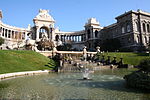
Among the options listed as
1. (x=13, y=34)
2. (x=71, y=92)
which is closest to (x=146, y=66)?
(x=71, y=92)

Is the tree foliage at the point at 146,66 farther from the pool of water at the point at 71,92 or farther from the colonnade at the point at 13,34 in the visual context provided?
the colonnade at the point at 13,34

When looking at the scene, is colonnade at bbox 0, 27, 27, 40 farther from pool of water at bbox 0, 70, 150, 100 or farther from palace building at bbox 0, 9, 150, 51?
pool of water at bbox 0, 70, 150, 100

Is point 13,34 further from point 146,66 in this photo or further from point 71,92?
point 146,66

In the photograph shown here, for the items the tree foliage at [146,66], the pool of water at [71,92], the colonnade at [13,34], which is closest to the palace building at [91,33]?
the colonnade at [13,34]

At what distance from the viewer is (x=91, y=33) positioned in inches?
3639

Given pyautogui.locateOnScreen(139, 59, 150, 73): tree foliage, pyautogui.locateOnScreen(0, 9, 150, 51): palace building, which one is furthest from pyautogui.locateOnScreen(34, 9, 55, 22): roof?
pyautogui.locateOnScreen(139, 59, 150, 73): tree foliage

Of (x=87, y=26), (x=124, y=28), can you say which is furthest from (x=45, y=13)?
(x=124, y=28)

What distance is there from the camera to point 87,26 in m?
97.2

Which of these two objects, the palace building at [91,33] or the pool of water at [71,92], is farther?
the palace building at [91,33]

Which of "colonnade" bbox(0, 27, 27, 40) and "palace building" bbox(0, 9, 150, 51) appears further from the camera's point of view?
"colonnade" bbox(0, 27, 27, 40)

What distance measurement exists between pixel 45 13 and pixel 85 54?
59.2m

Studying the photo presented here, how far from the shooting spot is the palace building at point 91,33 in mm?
70250

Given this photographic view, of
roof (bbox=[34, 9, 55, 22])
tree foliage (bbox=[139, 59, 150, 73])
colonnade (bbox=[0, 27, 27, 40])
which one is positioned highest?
roof (bbox=[34, 9, 55, 22])

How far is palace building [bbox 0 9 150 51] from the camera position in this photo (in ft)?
230
